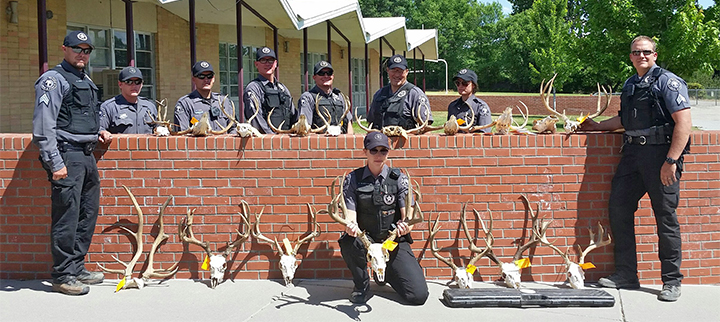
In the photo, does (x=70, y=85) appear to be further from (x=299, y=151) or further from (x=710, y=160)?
(x=710, y=160)

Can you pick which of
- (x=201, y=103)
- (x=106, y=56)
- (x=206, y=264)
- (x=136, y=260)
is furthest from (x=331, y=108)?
(x=106, y=56)

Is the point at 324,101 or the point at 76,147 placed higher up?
the point at 324,101

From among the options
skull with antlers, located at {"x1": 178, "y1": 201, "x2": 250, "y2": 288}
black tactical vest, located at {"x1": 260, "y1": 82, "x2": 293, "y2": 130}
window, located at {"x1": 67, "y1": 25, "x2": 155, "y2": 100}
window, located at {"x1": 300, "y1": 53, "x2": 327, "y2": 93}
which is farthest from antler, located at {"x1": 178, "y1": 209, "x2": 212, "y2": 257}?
window, located at {"x1": 300, "y1": 53, "x2": 327, "y2": 93}

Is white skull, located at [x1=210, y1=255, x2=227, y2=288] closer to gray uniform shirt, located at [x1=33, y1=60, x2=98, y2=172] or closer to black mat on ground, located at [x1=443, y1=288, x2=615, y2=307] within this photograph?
gray uniform shirt, located at [x1=33, y1=60, x2=98, y2=172]

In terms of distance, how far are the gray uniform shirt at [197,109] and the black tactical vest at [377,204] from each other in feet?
6.41

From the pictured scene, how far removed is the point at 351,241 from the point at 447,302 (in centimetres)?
91

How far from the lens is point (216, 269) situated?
5.89 metres

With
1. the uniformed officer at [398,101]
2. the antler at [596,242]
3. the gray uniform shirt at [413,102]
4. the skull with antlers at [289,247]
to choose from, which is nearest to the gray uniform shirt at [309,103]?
the uniformed officer at [398,101]

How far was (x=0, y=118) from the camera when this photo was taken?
34.1ft

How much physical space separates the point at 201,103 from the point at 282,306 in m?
2.50

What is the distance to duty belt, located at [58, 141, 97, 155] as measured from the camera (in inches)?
219

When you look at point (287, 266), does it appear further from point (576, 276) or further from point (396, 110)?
point (576, 276)

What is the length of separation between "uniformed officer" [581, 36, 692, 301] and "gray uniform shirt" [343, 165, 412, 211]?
1.86 metres

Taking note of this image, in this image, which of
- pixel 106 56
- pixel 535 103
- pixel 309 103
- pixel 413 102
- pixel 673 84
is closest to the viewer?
pixel 673 84
